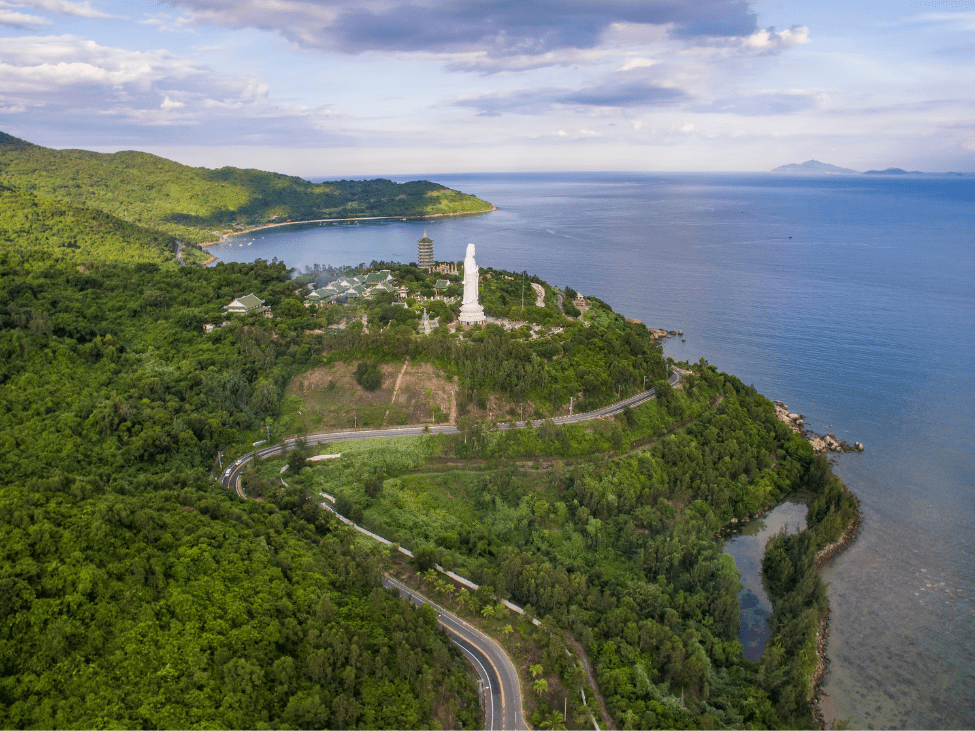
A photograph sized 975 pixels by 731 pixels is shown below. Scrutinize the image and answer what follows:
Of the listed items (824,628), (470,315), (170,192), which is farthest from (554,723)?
(170,192)

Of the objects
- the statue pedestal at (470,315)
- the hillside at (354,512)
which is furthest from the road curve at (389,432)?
the statue pedestal at (470,315)

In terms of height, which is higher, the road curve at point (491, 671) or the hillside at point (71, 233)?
the hillside at point (71, 233)

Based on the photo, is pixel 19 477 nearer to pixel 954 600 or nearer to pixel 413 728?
pixel 413 728

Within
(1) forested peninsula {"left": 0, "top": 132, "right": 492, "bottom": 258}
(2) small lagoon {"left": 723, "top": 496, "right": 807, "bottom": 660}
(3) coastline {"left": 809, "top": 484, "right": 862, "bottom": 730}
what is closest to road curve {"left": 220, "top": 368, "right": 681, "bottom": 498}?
(2) small lagoon {"left": 723, "top": 496, "right": 807, "bottom": 660}

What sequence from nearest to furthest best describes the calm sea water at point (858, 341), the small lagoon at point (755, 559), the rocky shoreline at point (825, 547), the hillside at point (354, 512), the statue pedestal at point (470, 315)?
1. the hillside at point (354, 512)
2. the rocky shoreline at point (825, 547)
3. the calm sea water at point (858, 341)
4. the small lagoon at point (755, 559)
5. the statue pedestal at point (470, 315)

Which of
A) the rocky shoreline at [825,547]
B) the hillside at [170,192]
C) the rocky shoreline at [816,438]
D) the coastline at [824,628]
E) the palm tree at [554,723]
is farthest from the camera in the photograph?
the hillside at [170,192]

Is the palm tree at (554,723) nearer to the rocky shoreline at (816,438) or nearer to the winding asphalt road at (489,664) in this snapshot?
the winding asphalt road at (489,664)

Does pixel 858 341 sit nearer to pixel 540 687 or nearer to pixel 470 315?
pixel 470 315

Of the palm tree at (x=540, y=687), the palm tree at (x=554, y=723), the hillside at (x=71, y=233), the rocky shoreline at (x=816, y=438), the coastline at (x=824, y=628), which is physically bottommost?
the coastline at (x=824, y=628)
